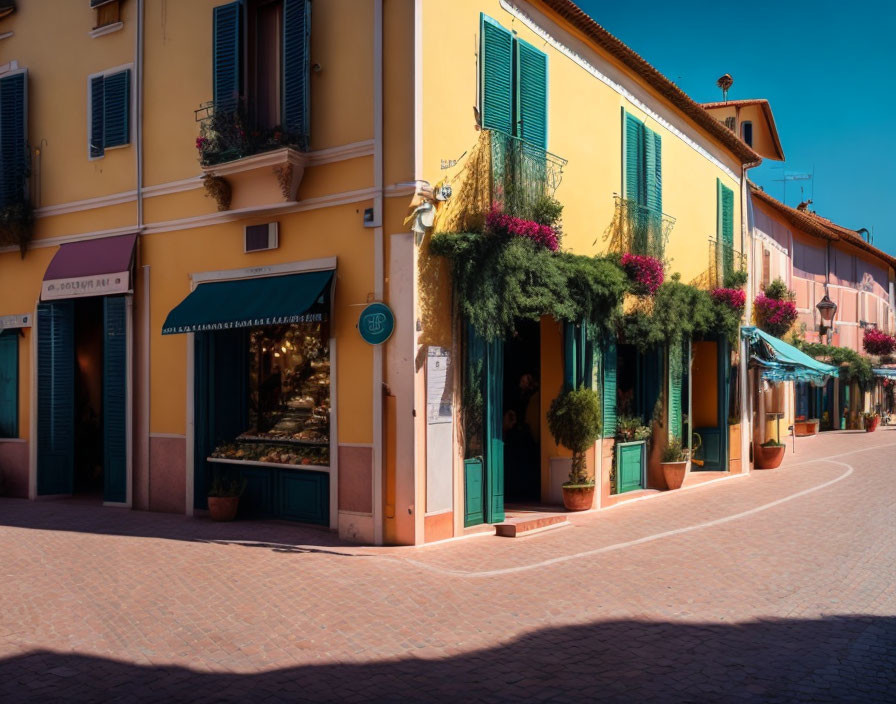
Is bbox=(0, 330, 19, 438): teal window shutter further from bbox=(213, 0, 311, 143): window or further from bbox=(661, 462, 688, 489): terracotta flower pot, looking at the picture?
bbox=(661, 462, 688, 489): terracotta flower pot

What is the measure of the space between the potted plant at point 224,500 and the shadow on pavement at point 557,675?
5088 millimetres

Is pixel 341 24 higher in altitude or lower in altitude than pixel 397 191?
higher

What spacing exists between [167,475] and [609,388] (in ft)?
23.5

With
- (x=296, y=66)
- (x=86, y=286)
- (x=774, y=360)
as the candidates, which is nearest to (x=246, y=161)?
(x=296, y=66)

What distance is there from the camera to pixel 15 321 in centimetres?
1402

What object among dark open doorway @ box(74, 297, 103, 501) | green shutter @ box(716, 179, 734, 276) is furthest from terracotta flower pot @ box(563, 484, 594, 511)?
dark open doorway @ box(74, 297, 103, 501)

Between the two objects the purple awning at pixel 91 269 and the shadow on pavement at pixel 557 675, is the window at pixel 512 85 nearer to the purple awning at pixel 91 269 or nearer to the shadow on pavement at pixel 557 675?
the purple awning at pixel 91 269

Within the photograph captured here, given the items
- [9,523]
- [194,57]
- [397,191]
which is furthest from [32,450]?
[397,191]

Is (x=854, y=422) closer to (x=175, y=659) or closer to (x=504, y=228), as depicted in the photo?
(x=504, y=228)

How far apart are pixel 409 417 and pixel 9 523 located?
20.3 feet

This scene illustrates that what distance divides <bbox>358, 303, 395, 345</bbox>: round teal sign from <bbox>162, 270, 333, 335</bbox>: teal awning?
0.54 meters

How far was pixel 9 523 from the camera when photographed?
1145 centimetres

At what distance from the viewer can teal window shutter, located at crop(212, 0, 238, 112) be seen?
11.1 meters

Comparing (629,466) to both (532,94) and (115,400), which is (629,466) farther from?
(115,400)
